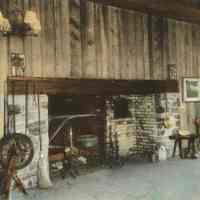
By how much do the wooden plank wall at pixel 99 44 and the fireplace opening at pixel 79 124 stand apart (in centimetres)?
84

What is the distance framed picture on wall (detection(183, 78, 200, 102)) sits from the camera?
6.82 meters

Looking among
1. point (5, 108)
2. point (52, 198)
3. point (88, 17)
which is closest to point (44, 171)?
point (52, 198)

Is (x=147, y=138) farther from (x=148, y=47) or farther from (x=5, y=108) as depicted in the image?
(x=5, y=108)

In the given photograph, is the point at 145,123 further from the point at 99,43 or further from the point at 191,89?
the point at 99,43

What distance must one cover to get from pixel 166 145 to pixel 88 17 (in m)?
2.76

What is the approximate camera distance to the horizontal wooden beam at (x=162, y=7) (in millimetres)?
5391

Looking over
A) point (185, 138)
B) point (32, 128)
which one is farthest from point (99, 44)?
point (185, 138)

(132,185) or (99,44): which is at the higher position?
(99,44)

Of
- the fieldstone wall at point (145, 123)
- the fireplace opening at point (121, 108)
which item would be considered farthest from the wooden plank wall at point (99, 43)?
the fireplace opening at point (121, 108)

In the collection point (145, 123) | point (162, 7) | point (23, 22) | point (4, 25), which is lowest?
point (145, 123)

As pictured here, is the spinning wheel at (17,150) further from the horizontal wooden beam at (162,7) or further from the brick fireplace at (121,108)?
the horizontal wooden beam at (162,7)

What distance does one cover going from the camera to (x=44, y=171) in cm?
462

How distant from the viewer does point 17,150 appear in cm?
427

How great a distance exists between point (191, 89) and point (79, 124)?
2401mm
